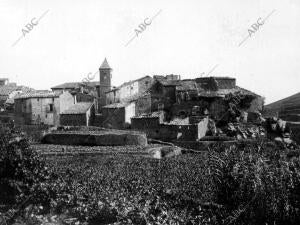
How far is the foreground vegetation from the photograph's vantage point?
486 inches

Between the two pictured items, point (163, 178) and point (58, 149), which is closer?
point (163, 178)

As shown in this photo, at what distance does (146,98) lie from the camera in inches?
2186

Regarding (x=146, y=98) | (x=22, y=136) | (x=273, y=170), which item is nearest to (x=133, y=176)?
(x=22, y=136)

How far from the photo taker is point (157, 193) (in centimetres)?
1597

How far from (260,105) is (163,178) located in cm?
3872

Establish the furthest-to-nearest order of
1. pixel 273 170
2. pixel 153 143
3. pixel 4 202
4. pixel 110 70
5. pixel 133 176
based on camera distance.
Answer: pixel 110 70, pixel 153 143, pixel 133 176, pixel 4 202, pixel 273 170

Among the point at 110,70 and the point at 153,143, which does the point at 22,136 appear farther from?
the point at 110,70

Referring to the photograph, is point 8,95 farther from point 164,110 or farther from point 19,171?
→ point 19,171

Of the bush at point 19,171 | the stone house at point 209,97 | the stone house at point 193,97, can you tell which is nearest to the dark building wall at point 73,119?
the stone house at point 193,97

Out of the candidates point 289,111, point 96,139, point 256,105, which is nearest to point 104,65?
point 256,105

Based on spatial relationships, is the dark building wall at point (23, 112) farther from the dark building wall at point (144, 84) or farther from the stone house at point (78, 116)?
the dark building wall at point (144, 84)

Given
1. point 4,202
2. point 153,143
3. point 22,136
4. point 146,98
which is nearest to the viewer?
point 4,202

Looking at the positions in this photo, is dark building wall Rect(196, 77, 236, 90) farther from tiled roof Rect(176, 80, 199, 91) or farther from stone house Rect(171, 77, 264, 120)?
tiled roof Rect(176, 80, 199, 91)

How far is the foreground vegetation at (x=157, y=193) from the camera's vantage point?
1234 cm
